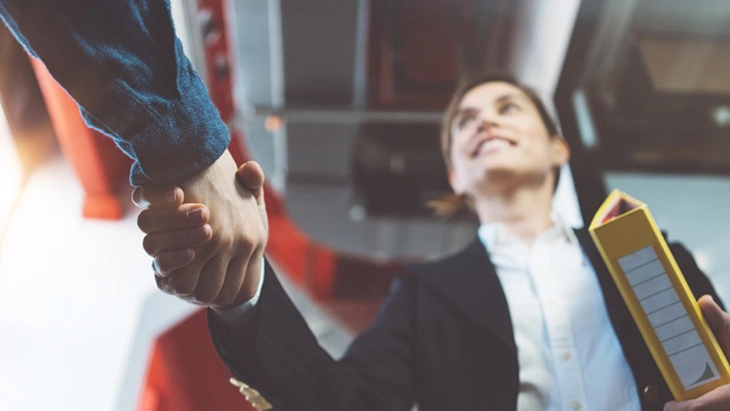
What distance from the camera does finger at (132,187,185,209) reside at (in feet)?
2.23

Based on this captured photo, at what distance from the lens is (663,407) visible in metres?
0.82

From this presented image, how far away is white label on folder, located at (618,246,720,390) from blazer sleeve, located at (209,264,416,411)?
0.33 metres

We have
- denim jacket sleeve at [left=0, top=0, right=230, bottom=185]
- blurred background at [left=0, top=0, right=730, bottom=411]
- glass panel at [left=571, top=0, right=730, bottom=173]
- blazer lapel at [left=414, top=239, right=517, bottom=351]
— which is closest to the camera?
denim jacket sleeve at [left=0, top=0, right=230, bottom=185]

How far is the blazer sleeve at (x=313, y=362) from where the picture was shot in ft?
2.75

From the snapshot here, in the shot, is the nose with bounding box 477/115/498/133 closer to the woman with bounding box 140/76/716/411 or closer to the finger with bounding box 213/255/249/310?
the woman with bounding box 140/76/716/411

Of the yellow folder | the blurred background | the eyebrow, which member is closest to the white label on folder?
the yellow folder

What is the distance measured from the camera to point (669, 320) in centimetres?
80

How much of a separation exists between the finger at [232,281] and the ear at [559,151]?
0.48 metres

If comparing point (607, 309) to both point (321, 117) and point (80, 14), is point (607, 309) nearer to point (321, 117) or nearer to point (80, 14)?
point (80, 14)

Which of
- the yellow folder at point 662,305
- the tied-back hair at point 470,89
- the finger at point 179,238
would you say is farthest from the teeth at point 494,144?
the finger at point 179,238

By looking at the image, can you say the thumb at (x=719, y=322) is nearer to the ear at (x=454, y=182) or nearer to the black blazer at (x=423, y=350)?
the black blazer at (x=423, y=350)

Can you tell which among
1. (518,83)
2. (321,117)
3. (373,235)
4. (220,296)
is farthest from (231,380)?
(373,235)

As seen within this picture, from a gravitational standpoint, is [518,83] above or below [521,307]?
above

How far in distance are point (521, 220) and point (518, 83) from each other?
0.74 feet
